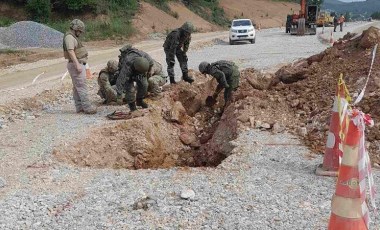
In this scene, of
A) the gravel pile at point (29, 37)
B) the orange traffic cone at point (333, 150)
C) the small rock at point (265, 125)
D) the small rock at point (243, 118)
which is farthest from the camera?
the gravel pile at point (29, 37)

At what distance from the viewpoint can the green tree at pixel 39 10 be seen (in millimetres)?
33062

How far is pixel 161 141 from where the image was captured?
25.9 feet

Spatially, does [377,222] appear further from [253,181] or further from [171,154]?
[171,154]

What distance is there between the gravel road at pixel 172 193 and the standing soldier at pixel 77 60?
198 cm

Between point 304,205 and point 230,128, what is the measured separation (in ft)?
11.1

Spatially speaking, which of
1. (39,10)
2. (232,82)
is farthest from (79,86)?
(39,10)

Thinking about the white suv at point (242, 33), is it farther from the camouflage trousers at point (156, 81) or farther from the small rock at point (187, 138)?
the small rock at point (187, 138)

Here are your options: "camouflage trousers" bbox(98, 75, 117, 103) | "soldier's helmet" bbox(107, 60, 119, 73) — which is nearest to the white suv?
"soldier's helmet" bbox(107, 60, 119, 73)

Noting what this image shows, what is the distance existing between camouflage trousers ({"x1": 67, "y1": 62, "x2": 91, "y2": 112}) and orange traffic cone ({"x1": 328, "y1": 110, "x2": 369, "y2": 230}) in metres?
5.70

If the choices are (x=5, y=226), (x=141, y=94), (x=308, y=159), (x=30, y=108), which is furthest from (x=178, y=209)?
(x=30, y=108)

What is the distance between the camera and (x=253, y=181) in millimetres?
4988

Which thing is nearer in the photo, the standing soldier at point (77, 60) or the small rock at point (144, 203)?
the small rock at point (144, 203)

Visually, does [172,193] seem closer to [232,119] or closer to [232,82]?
[232,119]

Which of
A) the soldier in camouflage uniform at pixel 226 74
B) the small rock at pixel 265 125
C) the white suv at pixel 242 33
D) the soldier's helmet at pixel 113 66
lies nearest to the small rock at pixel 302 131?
the small rock at pixel 265 125
